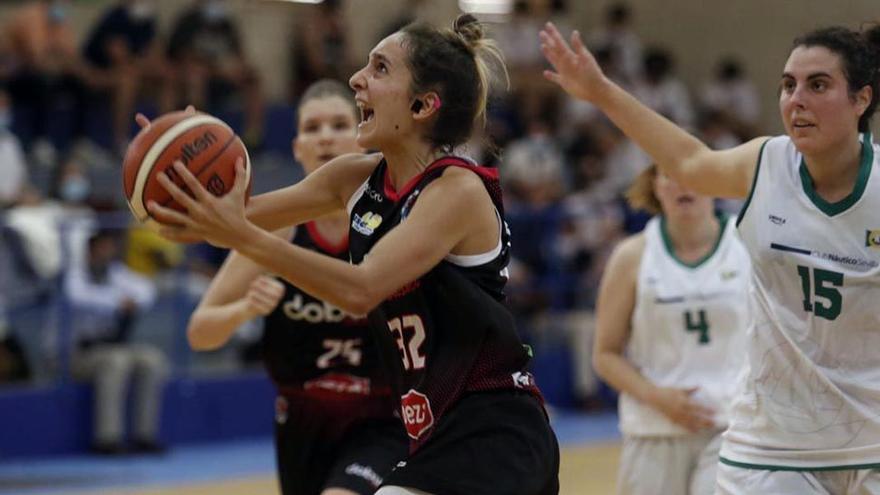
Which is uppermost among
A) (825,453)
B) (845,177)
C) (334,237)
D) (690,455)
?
(845,177)

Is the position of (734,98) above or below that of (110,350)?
above

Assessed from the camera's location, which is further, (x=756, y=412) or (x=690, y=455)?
(x=690, y=455)

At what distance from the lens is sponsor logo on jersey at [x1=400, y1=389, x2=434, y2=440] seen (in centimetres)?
371

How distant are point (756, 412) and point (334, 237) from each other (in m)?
1.70

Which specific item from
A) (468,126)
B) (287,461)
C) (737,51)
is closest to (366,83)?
(468,126)

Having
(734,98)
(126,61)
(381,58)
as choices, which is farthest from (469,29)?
(734,98)

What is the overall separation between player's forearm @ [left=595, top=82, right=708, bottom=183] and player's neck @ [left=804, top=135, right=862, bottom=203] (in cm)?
34

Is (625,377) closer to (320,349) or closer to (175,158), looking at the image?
(320,349)

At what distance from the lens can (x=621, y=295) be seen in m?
5.59

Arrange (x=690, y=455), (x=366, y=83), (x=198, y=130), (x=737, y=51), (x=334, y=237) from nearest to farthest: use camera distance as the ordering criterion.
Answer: (x=198, y=130)
(x=366, y=83)
(x=334, y=237)
(x=690, y=455)
(x=737, y=51)

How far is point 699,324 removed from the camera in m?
5.54

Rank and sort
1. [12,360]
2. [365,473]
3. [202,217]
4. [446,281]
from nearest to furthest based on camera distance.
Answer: [202,217]
[446,281]
[365,473]
[12,360]

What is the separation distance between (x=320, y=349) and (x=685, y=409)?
4.57 ft

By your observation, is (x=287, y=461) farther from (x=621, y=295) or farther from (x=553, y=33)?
(x=553, y=33)
